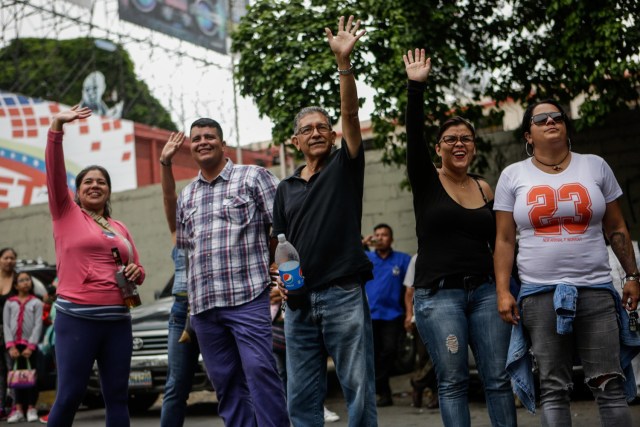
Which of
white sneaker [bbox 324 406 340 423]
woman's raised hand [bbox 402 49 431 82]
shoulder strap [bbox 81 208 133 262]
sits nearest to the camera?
woman's raised hand [bbox 402 49 431 82]

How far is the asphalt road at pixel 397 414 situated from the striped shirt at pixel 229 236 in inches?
135

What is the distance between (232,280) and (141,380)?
4.92m

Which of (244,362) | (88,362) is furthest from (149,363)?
(244,362)

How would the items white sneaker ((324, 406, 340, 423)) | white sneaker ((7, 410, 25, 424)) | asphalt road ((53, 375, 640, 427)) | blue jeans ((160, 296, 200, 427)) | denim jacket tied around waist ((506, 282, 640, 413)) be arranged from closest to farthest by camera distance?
1. denim jacket tied around waist ((506, 282, 640, 413))
2. blue jeans ((160, 296, 200, 427))
3. asphalt road ((53, 375, 640, 427))
4. white sneaker ((324, 406, 340, 423))
5. white sneaker ((7, 410, 25, 424))

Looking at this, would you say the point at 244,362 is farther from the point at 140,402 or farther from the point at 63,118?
the point at 140,402

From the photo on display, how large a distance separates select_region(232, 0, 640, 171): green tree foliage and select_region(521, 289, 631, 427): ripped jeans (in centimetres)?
605

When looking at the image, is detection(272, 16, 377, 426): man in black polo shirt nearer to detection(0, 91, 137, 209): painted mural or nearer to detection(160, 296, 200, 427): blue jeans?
detection(160, 296, 200, 427): blue jeans

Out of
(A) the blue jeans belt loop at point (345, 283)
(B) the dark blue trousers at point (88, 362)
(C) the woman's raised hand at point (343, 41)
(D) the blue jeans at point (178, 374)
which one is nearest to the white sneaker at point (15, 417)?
(D) the blue jeans at point (178, 374)

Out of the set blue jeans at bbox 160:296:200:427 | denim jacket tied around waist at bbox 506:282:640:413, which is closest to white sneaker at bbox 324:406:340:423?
blue jeans at bbox 160:296:200:427

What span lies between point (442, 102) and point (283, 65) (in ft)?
6.86

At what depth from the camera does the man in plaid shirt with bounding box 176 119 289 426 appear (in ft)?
16.5

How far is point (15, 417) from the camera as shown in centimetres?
1009

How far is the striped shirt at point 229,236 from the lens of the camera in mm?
5113

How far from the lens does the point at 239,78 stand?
11.6m
